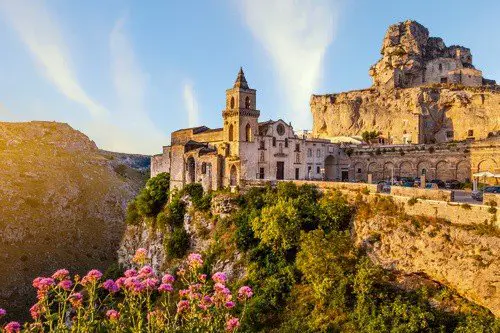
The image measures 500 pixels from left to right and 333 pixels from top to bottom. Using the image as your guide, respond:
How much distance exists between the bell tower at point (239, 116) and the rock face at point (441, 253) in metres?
16.5

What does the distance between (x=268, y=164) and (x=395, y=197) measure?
714 inches

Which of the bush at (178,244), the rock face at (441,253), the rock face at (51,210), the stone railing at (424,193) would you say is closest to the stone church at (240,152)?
the bush at (178,244)

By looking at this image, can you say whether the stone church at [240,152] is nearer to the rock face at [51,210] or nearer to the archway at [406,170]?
the archway at [406,170]

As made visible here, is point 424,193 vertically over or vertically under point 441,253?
over

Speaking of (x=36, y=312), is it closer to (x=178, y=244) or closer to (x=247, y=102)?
(x=178, y=244)

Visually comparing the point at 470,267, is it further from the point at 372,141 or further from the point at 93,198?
the point at 93,198

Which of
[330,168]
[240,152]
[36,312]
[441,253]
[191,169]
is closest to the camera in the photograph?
[36,312]

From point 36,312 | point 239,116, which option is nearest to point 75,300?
point 36,312

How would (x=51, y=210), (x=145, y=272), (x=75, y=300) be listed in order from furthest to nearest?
(x=51, y=210), (x=145, y=272), (x=75, y=300)

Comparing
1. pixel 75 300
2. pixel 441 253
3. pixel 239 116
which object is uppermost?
pixel 239 116

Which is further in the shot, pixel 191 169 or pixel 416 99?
pixel 416 99

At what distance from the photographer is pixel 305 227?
27.7 meters

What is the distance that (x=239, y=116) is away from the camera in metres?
38.3

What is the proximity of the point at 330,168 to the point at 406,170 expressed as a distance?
906 centimetres
